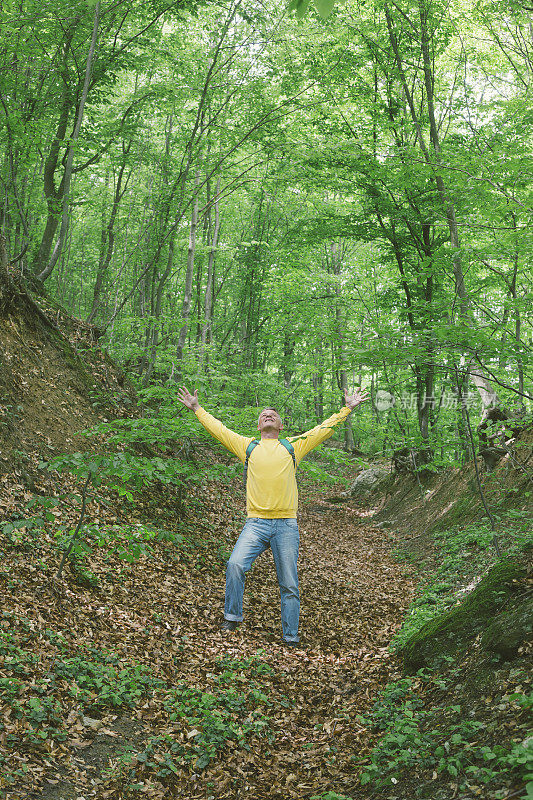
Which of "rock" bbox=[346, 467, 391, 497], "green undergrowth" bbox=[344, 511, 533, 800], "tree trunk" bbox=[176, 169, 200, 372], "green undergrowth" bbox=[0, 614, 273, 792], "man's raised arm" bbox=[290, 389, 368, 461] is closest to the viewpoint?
"green undergrowth" bbox=[344, 511, 533, 800]

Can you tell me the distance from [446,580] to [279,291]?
1038 centimetres

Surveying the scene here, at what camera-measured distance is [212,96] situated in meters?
11.1

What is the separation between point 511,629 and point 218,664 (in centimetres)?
259

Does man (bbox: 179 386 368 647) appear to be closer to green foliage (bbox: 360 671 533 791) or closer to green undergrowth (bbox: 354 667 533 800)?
green foliage (bbox: 360 671 533 791)

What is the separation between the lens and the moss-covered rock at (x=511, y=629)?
332 centimetres

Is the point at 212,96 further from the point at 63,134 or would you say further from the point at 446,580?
the point at 446,580

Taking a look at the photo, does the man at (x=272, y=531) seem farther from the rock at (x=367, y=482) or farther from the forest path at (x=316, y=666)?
the rock at (x=367, y=482)

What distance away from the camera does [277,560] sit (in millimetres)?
5621

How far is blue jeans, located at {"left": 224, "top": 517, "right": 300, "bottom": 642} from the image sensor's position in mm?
5406

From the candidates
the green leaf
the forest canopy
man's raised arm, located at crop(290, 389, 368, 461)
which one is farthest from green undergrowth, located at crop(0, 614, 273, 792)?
the green leaf

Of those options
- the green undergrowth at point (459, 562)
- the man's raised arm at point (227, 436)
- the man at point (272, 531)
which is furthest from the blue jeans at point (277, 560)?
the green undergrowth at point (459, 562)

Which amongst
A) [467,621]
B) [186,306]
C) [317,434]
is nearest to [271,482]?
[317,434]

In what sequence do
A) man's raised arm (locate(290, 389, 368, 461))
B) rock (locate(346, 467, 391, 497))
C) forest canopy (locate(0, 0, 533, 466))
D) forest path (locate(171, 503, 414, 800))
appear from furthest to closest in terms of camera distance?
rock (locate(346, 467, 391, 497)) → forest canopy (locate(0, 0, 533, 466)) → man's raised arm (locate(290, 389, 368, 461)) → forest path (locate(171, 503, 414, 800))

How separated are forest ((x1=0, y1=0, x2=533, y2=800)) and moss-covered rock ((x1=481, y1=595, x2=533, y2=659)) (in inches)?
1.0
